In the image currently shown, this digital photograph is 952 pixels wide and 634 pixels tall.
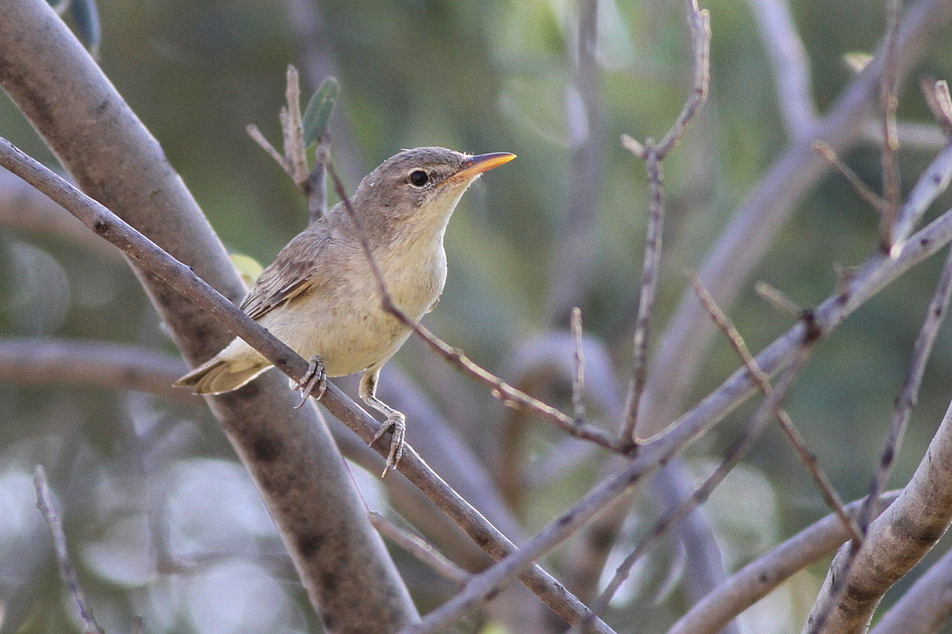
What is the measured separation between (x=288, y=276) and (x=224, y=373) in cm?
60

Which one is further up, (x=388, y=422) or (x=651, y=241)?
(x=651, y=241)

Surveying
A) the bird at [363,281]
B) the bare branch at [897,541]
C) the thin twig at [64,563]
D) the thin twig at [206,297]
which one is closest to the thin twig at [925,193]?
the bare branch at [897,541]

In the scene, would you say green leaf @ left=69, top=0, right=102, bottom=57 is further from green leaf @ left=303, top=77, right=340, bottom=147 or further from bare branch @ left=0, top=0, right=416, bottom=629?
green leaf @ left=303, top=77, right=340, bottom=147

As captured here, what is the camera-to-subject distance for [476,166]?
14.8ft

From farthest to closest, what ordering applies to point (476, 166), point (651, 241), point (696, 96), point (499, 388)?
point (476, 166) < point (696, 96) < point (651, 241) < point (499, 388)

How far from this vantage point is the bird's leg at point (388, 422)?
321cm

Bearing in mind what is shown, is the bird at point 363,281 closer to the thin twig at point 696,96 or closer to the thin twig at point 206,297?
the thin twig at point 206,297

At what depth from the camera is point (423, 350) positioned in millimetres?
7949

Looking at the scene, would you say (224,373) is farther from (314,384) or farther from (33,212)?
(33,212)

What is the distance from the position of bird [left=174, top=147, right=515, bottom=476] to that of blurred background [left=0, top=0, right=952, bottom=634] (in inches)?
100

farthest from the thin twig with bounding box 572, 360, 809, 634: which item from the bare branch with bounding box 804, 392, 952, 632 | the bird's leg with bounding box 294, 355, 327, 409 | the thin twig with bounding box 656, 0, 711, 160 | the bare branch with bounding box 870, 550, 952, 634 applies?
the bird's leg with bounding box 294, 355, 327, 409

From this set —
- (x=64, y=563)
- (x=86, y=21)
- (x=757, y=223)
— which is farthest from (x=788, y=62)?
(x=64, y=563)

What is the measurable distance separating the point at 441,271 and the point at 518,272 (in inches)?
196

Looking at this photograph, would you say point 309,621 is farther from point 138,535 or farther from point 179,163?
point 179,163
